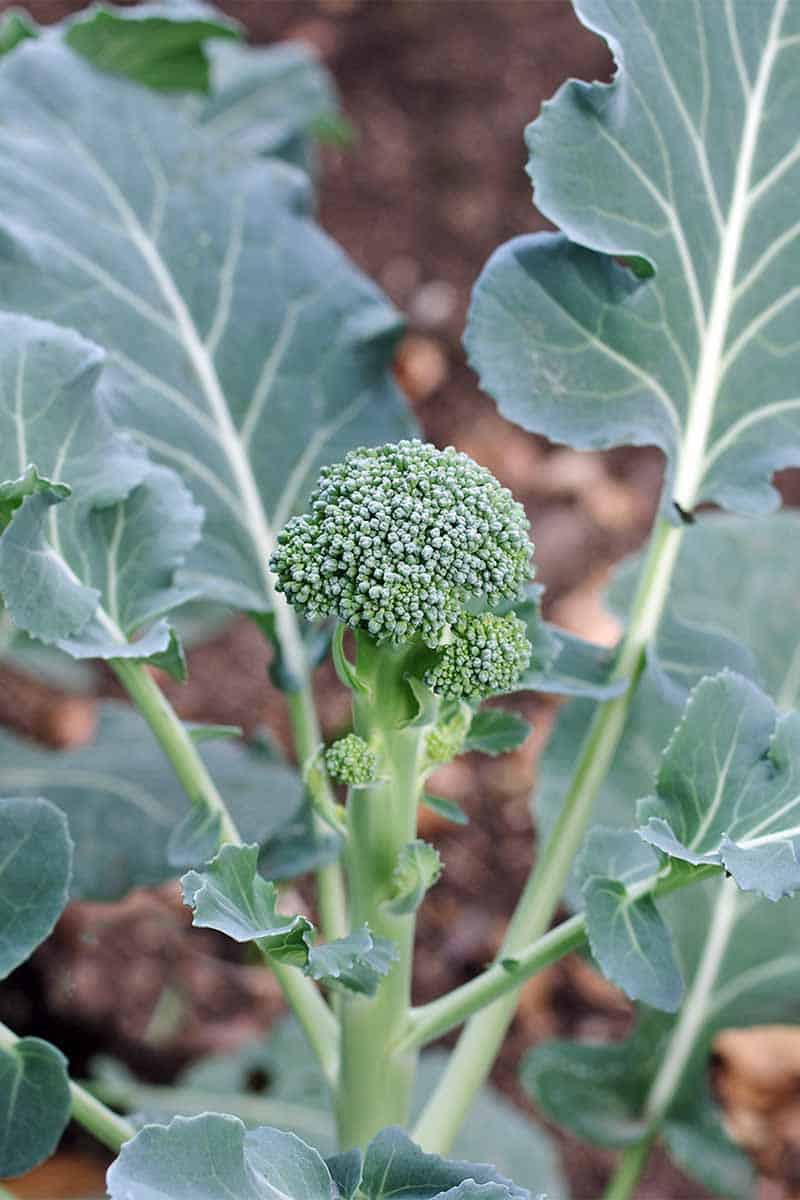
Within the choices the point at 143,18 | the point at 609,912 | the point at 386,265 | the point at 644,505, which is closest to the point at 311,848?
the point at 609,912

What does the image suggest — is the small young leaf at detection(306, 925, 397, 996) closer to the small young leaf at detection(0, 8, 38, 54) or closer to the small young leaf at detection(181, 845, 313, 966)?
the small young leaf at detection(181, 845, 313, 966)

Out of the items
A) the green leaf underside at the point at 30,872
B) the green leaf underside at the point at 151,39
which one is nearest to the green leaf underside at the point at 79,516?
the green leaf underside at the point at 30,872

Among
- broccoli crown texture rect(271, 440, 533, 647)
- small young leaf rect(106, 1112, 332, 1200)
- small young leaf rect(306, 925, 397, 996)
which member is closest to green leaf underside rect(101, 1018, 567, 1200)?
small young leaf rect(306, 925, 397, 996)

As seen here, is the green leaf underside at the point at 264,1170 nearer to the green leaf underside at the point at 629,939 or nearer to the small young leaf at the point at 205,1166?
the small young leaf at the point at 205,1166

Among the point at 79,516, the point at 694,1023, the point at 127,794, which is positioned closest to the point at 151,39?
the point at 79,516

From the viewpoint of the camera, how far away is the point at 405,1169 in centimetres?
80

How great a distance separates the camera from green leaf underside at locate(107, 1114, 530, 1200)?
2.35ft

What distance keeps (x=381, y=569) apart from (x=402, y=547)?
2 centimetres

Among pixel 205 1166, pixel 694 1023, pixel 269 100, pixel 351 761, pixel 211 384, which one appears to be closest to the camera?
pixel 205 1166

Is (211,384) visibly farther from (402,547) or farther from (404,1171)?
(404,1171)

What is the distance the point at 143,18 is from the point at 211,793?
0.73 meters

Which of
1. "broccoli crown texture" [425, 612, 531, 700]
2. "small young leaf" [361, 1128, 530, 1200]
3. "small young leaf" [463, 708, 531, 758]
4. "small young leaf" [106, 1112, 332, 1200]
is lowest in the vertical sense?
"small young leaf" [361, 1128, 530, 1200]

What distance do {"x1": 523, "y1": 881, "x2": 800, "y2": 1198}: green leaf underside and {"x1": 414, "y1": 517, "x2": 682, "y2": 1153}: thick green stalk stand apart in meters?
0.32

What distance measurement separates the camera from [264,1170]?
759 millimetres
